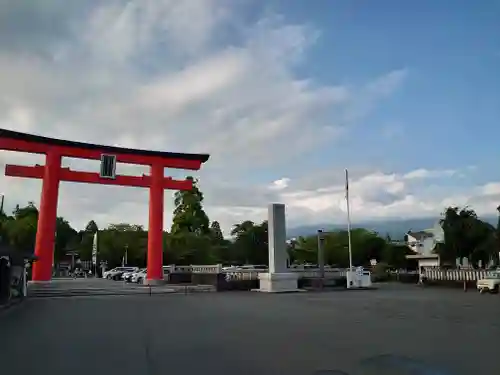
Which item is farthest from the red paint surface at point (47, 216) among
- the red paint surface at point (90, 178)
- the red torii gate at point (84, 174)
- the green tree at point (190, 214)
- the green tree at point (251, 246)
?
the green tree at point (251, 246)

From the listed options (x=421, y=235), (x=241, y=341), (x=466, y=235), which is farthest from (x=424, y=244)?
(x=241, y=341)

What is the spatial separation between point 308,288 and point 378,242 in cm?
4181

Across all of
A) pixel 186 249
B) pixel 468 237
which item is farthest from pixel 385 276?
pixel 186 249

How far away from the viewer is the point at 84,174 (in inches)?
1211

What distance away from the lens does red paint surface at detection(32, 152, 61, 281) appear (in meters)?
29.2

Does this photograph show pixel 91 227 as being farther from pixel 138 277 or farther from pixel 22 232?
pixel 138 277

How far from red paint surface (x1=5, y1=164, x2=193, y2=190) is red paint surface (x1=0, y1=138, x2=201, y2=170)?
1.01 metres

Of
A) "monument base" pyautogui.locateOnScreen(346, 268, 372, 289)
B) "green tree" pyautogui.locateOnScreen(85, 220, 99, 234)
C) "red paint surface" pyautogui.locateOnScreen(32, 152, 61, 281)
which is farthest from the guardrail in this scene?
"green tree" pyautogui.locateOnScreen(85, 220, 99, 234)

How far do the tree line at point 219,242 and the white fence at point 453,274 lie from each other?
180 inches

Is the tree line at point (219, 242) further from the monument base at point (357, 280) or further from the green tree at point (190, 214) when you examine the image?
the monument base at point (357, 280)

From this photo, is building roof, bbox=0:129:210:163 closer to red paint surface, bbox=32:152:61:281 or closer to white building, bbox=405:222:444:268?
red paint surface, bbox=32:152:61:281

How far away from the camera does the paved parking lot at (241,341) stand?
6.47m

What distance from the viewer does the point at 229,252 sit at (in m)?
65.5

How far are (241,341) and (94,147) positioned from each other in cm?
2420
